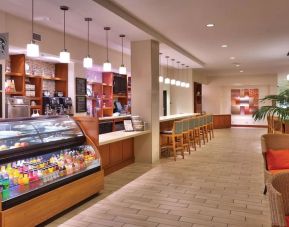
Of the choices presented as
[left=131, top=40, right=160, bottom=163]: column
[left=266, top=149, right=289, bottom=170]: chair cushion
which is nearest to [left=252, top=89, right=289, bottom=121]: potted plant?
[left=266, top=149, right=289, bottom=170]: chair cushion

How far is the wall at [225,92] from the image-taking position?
16.4 m

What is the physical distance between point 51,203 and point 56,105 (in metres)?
4.07

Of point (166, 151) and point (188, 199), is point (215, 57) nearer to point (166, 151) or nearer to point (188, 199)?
point (166, 151)

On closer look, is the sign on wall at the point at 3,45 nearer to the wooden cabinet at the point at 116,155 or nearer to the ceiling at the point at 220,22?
the ceiling at the point at 220,22

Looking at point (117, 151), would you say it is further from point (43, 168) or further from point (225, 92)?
point (225, 92)

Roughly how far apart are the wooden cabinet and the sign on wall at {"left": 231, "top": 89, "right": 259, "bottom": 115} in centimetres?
1182

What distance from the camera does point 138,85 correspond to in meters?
6.82

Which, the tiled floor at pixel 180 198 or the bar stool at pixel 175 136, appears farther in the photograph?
the bar stool at pixel 175 136

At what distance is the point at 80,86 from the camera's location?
774 centimetres

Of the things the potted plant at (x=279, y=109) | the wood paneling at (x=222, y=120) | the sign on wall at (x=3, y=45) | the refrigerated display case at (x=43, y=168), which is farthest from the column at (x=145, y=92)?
the wood paneling at (x=222, y=120)

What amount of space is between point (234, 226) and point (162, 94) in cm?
946

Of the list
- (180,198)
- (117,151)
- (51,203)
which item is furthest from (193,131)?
(51,203)

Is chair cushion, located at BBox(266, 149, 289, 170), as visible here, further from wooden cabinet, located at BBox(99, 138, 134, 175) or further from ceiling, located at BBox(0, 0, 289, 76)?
wooden cabinet, located at BBox(99, 138, 134, 175)

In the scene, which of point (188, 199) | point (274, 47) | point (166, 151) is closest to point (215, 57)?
point (274, 47)
